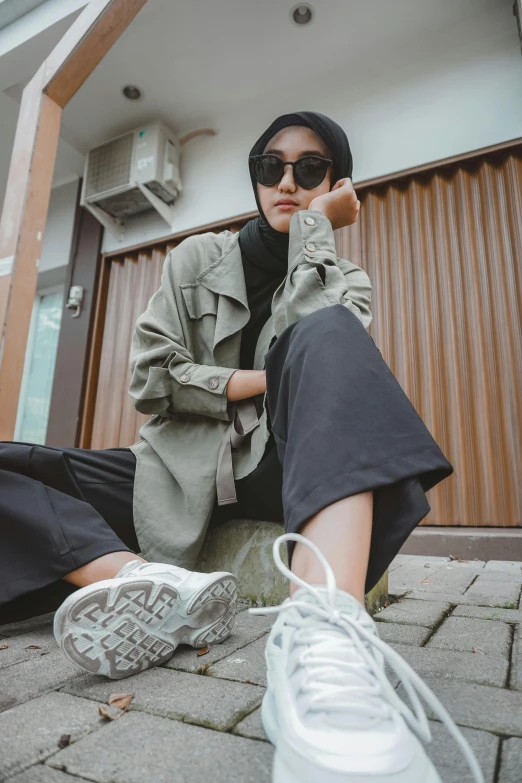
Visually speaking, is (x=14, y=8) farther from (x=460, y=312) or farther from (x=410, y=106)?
(x=460, y=312)

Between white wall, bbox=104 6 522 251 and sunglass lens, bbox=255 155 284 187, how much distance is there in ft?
7.25

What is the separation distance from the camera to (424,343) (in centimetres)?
329

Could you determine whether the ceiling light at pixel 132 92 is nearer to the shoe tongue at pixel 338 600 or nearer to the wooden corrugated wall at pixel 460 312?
the wooden corrugated wall at pixel 460 312

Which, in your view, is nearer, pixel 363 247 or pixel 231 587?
pixel 231 587

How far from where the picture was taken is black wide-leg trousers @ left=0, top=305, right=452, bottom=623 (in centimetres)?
79

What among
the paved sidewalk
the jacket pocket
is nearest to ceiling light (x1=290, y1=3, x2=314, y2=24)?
the jacket pocket

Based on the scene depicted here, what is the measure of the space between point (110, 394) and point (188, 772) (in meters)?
4.10

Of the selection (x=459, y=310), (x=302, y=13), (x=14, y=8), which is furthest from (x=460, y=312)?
(x=14, y=8)

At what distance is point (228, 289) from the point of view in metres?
1.66

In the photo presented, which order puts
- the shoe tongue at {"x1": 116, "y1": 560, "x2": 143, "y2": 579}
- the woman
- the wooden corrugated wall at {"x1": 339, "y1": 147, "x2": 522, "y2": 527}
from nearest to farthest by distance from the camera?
the woman
the shoe tongue at {"x1": 116, "y1": 560, "x2": 143, "y2": 579}
the wooden corrugated wall at {"x1": 339, "y1": 147, "x2": 522, "y2": 527}

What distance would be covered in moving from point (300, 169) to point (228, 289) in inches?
18.4

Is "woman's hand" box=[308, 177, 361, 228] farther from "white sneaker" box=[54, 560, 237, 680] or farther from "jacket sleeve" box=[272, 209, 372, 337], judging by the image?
"white sneaker" box=[54, 560, 237, 680]

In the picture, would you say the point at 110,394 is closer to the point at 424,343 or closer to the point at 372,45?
the point at 424,343

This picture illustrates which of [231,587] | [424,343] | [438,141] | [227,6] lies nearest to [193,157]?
[227,6]
